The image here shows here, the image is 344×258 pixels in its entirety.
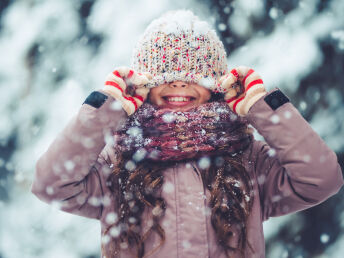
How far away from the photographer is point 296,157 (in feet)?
3.96

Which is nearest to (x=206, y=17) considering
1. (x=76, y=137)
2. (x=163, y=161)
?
(x=163, y=161)

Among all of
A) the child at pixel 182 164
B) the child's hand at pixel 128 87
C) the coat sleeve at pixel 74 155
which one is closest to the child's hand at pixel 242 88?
the child at pixel 182 164

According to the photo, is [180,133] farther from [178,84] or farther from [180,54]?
[180,54]

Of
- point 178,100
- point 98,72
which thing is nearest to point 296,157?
point 178,100

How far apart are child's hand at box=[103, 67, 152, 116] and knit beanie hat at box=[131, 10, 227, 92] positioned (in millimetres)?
63

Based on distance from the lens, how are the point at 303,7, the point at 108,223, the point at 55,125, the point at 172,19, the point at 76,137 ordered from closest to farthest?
1. the point at 76,137
2. the point at 108,223
3. the point at 172,19
4. the point at 303,7
5. the point at 55,125

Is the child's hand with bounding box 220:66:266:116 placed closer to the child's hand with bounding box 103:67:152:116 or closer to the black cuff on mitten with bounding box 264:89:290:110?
the black cuff on mitten with bounding box 264:89:290:110

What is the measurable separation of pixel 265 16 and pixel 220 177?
1.24 metres

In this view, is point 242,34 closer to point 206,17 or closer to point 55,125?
point 206,17

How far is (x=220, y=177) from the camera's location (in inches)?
52.1

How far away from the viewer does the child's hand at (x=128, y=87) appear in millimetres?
1295

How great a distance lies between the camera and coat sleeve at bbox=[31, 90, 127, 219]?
4.00 ft

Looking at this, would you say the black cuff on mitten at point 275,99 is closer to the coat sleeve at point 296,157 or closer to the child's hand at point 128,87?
the coat sleeve at point 296,157

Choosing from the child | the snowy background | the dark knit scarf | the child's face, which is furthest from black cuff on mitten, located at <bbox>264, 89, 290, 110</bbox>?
the snowy background
